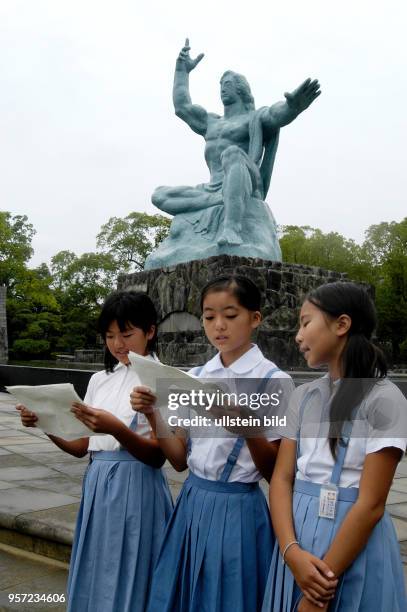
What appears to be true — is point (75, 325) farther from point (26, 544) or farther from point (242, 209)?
point (26, 544)

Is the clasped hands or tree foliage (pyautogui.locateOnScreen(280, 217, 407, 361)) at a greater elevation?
tree foliage (pyautogui.locateOnScreen(280, 217, 407, 361))

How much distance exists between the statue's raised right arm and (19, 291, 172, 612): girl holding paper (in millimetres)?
8912

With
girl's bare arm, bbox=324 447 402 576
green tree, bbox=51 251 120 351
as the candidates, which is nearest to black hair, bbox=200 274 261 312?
girl's bare arm, bbox=324 447 402 576

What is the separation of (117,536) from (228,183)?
7.72 m

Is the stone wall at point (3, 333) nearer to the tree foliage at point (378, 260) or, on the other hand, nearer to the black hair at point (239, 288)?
the tree foliage at point (378, 260)

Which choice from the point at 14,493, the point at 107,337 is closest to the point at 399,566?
the point at 107,337

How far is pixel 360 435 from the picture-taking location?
1361 millimetres

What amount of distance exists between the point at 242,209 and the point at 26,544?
7024 millimetres

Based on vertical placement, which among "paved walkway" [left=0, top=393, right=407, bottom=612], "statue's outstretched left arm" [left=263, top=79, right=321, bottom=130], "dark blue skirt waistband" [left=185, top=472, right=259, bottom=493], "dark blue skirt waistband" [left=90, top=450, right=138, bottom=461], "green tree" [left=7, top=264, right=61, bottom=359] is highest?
"statue's outstretched left arm" [left=263, top=79, right=321, bottom=130]

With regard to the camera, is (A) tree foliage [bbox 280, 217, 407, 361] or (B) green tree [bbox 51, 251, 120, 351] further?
(B) green tree [bbox 51, 251, 120, 351]

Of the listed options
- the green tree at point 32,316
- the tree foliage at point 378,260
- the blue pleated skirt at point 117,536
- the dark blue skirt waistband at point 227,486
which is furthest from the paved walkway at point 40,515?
the green tree at point 32,316

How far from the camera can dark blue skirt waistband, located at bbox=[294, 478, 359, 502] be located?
52.9 inches

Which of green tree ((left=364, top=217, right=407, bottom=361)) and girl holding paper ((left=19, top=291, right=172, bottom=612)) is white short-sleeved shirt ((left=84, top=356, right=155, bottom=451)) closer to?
girl holding paper ((left=19, top=291, right=172, bottom=612))

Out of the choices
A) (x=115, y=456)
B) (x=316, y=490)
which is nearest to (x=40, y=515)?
(x=115, y=456)
